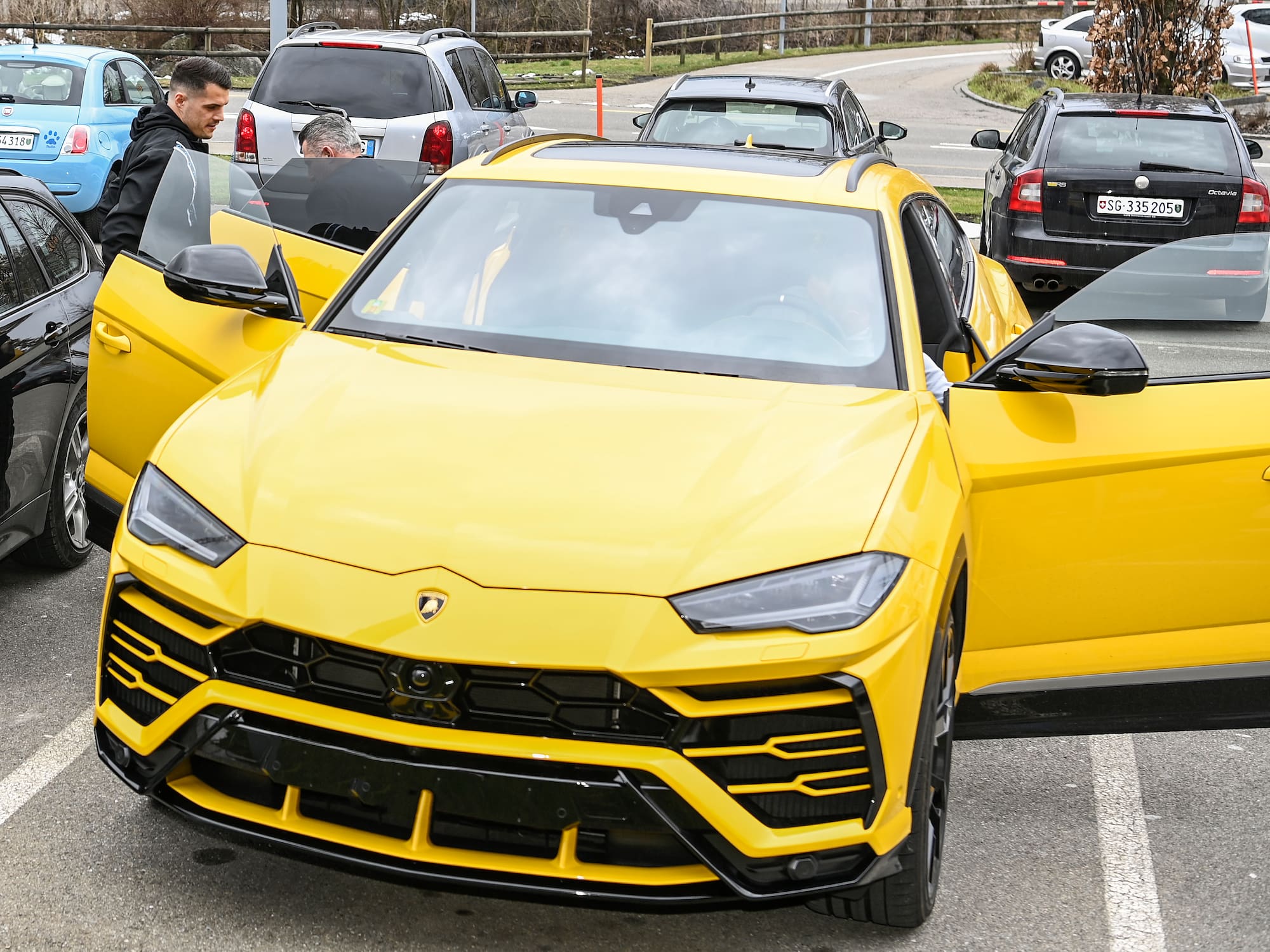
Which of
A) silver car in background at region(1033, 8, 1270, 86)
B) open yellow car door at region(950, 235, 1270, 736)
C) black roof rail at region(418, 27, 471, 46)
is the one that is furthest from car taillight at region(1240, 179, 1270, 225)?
silver car in background at region(1033, 8, 1270, 86)

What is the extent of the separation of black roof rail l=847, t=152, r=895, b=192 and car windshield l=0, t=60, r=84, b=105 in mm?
11468

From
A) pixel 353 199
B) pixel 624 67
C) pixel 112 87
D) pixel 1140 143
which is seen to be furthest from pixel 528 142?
pixel 624 67

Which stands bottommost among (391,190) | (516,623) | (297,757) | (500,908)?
(500,908)

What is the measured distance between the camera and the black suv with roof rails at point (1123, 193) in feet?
35.7

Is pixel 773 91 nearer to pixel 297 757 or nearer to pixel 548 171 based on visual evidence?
pixel 548 171

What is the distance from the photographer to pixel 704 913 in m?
3.58

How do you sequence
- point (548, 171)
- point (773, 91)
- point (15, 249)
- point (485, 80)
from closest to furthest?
1. point (548, 171)
2. point (15, 249)
3. point (773, 91)
4. point (485, 80)

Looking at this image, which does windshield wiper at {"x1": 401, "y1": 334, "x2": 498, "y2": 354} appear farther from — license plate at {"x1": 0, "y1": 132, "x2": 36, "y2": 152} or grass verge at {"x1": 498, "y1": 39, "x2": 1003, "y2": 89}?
grass verge at {"x1": 498, "y1": 39, "x2": 1003, "y2": 89}

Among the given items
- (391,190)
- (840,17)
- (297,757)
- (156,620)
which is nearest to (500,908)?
(297,757)

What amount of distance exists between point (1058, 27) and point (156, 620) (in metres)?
34.8

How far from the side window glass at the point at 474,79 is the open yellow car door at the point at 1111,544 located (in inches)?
435

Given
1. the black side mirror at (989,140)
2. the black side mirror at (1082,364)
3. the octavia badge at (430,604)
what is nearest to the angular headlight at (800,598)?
the octavia badge at (430,604)

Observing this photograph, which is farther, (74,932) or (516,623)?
(74,932)

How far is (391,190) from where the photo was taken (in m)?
5.88
